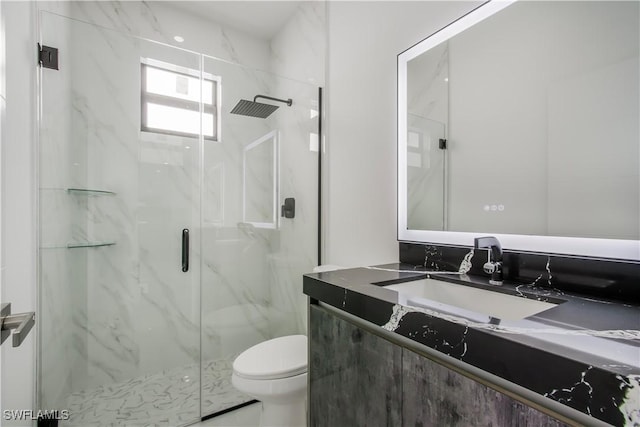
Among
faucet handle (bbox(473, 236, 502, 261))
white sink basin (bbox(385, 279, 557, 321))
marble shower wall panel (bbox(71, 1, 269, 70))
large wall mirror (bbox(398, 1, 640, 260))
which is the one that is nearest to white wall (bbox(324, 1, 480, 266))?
large wall mirror (bbox(398, 1, 640, 260))

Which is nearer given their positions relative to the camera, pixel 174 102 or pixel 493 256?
pixel 493 256

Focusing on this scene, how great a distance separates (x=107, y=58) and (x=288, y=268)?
5.82ft

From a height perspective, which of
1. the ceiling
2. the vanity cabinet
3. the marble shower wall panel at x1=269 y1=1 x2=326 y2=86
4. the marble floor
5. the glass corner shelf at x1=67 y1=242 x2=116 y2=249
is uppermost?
the ceiling

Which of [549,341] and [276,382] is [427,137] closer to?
[549,341]

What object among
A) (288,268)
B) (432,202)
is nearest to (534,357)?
(432,202)

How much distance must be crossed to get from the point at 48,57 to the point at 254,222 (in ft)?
4.69

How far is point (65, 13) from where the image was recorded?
1.93m

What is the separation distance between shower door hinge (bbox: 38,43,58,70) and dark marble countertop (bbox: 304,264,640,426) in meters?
1.89

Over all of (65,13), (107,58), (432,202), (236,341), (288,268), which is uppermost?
(65,13)

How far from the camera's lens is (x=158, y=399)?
188cm

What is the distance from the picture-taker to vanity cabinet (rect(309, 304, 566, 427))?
594 mm

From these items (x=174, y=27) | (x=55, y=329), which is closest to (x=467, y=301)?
(x=55, y=329)

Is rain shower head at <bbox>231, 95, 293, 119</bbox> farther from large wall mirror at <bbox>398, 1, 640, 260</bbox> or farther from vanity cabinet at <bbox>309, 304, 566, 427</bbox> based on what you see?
vanity cabinet at <bbox>309, 304, 566, 427</bbox>

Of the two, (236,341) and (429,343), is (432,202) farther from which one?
(236,341)
